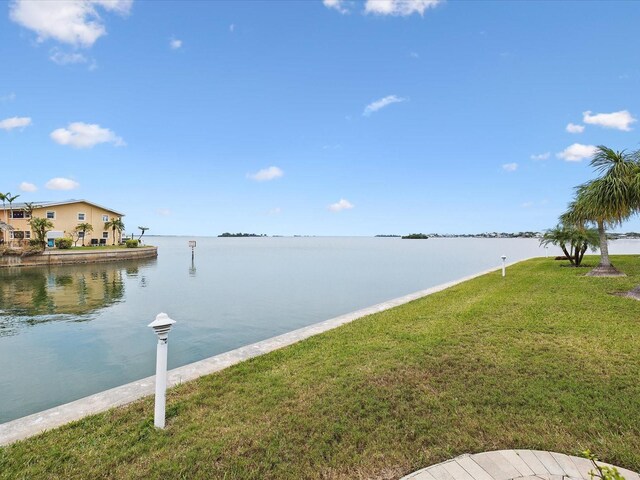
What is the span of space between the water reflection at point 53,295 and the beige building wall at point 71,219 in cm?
1853

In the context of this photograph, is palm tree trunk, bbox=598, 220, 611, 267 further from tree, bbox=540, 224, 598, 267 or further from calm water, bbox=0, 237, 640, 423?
calm water, bbox=0, 237, 640, 423

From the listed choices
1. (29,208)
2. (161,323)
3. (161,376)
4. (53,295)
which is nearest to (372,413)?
(161,376)

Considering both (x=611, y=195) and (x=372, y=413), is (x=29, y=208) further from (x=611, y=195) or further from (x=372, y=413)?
(x=611, y=195)

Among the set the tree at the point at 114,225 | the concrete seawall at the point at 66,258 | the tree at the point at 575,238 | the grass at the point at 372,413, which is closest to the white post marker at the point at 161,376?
the grass at the point at 372,413

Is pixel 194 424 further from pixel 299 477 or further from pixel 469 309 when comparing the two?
pixel 469 309

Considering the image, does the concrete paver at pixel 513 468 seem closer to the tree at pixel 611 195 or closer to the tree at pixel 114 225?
the tree at pixel 611 195

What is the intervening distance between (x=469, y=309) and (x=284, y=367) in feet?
19.6

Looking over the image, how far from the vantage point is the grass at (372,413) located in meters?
Answer: 3.19

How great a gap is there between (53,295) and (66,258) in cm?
2108

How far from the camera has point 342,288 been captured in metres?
19.4

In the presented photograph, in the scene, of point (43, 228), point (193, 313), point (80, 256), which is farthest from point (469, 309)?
point (43, 228)

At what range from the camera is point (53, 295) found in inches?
679

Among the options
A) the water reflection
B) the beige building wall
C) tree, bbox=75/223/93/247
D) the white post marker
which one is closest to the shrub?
the beige building wall

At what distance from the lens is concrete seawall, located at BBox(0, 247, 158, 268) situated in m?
31.8
